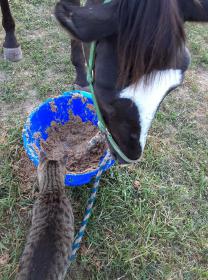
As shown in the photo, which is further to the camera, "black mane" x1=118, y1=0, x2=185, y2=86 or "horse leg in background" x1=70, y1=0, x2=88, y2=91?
"horse leg in background" x1=70, y1=0, x2=88, y2=91

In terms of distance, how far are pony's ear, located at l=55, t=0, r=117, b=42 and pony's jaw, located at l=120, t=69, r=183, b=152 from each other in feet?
0.77

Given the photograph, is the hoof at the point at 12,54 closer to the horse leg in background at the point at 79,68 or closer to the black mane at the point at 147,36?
the horse leg in background at the point at 79,68

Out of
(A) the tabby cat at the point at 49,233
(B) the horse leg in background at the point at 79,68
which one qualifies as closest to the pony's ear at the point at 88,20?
(A) the tabby cat at the point at 49,233

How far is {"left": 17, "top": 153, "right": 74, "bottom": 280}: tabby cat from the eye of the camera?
165 cm

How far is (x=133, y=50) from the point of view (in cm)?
135

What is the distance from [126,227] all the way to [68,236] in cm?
56

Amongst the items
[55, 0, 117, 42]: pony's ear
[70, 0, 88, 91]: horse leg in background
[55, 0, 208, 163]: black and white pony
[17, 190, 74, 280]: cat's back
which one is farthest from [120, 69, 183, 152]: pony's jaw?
[70, 0, 88, 91]: horse leg in background

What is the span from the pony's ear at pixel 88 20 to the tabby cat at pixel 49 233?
928 millimetres

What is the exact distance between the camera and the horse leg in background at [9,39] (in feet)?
10.8

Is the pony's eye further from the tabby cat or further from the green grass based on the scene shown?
the green grass

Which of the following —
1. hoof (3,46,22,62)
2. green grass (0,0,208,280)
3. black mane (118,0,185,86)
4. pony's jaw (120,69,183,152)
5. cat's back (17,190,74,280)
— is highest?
black mane (118,0,185,86)

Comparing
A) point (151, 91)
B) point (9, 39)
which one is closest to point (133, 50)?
point (151, 91)

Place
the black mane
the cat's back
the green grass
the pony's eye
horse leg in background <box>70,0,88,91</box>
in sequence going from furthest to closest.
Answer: horse leg in background <box>70,0,88,91</box> → the green grass → the cat's back → the pony's eye → the black mane

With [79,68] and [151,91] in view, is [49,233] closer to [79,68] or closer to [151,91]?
[151,91]
